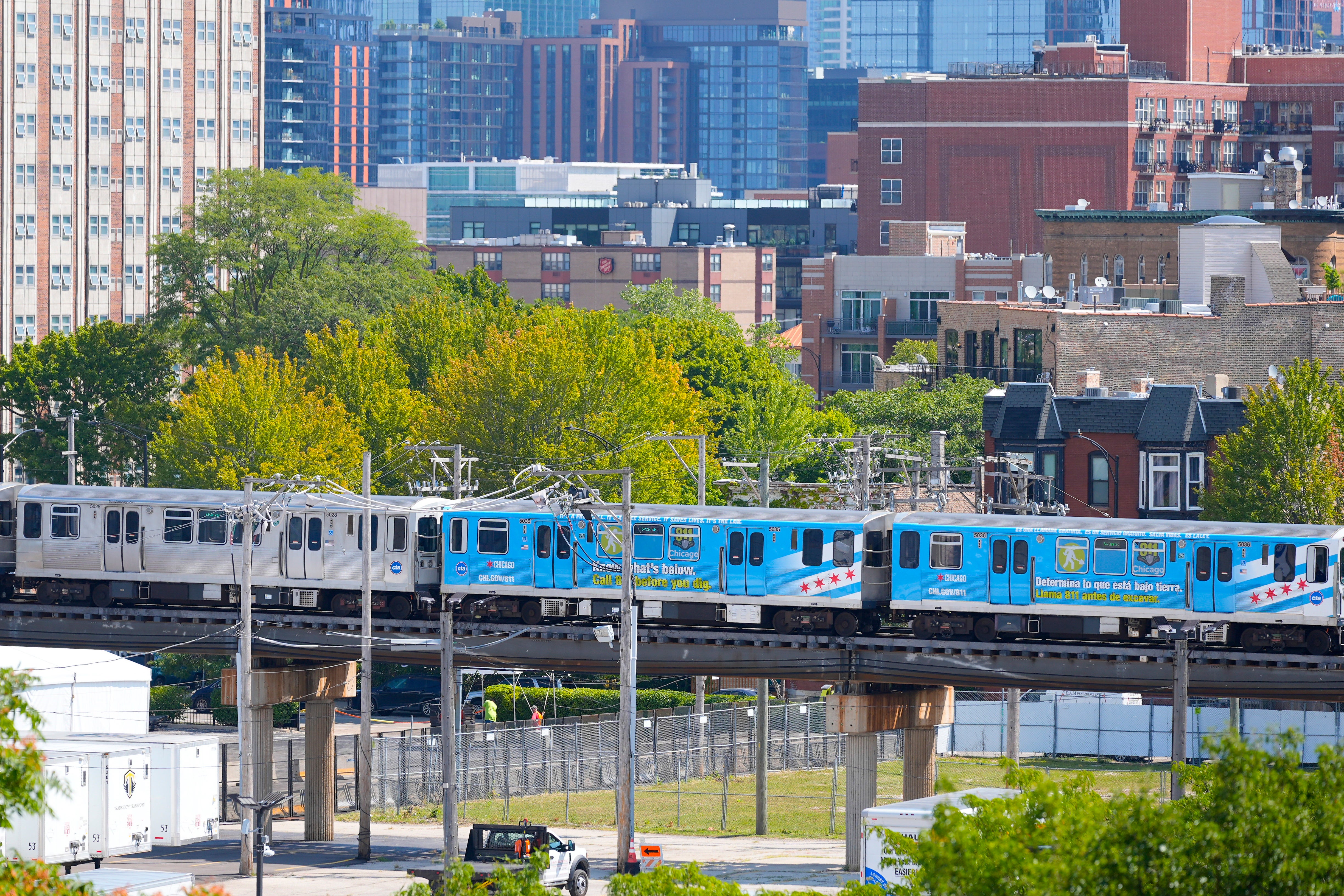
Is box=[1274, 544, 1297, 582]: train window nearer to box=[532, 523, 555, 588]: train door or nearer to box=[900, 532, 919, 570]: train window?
box=[900, 532, 919, 570]: train window

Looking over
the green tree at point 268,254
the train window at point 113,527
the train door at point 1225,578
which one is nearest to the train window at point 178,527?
the train window at point 113,527

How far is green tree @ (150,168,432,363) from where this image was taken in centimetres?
10600

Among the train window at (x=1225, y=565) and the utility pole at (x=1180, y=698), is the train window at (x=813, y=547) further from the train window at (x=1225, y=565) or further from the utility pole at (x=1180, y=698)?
the train window at (x=1225, y=565)

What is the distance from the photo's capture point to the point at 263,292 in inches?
4257

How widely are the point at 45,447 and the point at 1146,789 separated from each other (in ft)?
287

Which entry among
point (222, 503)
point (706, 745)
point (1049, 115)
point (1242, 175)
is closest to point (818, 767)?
point (706, 745)

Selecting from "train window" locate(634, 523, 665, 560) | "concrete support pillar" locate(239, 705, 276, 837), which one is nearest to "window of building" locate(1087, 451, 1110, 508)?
A: "train window" locate(634, 523, 665, 560)

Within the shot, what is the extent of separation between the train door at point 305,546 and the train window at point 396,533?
2.09 meters

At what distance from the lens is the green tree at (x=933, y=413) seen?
322 feet

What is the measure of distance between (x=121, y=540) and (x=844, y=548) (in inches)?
794

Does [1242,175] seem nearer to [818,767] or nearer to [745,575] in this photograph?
[818,767]

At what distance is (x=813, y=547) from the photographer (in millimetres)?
51375

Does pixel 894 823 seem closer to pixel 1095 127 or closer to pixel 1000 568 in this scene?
pixel 1000 568

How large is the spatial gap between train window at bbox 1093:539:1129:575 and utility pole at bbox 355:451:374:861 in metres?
17.0
